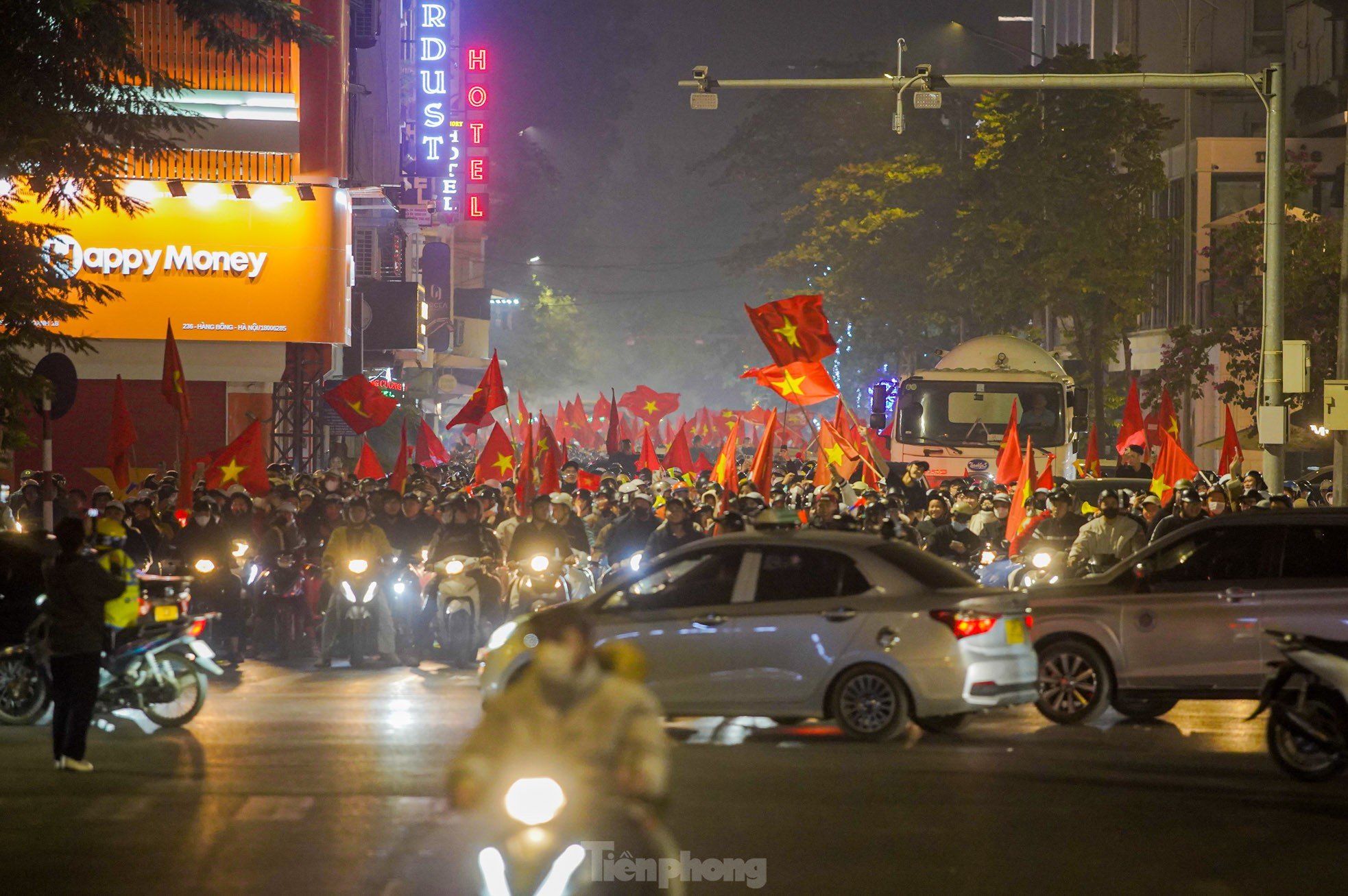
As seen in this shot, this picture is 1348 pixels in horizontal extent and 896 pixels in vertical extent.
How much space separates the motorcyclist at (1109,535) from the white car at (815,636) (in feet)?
18.3

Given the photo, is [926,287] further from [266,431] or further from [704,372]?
[704,372]

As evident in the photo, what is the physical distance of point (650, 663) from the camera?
1188 centimetres

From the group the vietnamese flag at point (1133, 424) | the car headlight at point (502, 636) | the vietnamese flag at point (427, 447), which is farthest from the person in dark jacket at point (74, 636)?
the vietnamese flag at point (427, 447)

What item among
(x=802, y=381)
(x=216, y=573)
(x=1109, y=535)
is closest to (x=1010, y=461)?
(x=802, y=381)

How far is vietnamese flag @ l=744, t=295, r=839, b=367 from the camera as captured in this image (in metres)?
25.2

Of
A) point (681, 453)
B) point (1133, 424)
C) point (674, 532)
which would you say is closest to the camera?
point (674, 532)

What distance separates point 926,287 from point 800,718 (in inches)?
1731

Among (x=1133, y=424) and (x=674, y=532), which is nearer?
(x=674, y=532)

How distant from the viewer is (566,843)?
5609 millimetres

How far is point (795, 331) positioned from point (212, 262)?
46.4ft

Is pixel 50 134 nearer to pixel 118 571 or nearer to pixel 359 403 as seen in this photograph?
pixel 118 571

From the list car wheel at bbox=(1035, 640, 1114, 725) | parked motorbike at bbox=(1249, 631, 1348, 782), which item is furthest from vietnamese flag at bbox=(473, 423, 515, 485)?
parked motorbike at bbox=(1249, 631, 1348, 782)

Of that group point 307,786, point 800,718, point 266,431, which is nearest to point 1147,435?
point 266,431

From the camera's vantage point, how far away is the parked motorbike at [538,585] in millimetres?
16625
